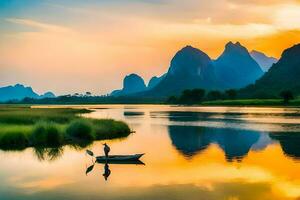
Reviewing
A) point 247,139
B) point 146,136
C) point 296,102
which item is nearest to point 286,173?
point 247,139

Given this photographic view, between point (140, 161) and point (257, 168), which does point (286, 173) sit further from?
point (140, 161)

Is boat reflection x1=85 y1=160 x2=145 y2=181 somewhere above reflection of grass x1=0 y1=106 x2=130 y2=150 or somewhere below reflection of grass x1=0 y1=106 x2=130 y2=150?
below

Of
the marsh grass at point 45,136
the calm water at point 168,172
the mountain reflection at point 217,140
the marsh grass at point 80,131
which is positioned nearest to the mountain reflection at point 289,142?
the calm water at point 168,172

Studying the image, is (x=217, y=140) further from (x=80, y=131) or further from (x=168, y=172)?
(x=168, y=172)

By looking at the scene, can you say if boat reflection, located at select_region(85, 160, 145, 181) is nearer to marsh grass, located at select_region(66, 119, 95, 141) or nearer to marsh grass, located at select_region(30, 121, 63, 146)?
marsh grass, located at select_region(30, 121, 63, 146)

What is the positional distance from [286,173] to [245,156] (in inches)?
403

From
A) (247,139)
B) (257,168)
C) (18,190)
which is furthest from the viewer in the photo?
(247,139)

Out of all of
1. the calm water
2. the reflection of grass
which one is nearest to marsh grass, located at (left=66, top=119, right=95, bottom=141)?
the reflection of grass

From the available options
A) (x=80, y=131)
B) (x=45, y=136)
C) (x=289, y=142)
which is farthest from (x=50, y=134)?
(x=289, y=142)

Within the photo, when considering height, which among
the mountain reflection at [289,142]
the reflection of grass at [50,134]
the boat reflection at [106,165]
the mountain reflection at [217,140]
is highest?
the reflection of grass at [50,134]

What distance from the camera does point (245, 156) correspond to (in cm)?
4381

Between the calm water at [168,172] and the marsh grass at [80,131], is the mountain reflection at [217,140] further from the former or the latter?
the marsh grass at [80,131]

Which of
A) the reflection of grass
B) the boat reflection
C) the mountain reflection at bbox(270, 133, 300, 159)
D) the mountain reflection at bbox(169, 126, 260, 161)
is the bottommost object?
the mountain reflection at bbox(270, 133, 300, 159)

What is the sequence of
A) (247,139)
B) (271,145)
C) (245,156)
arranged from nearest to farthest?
(245,156), (271,145), (247,139)
